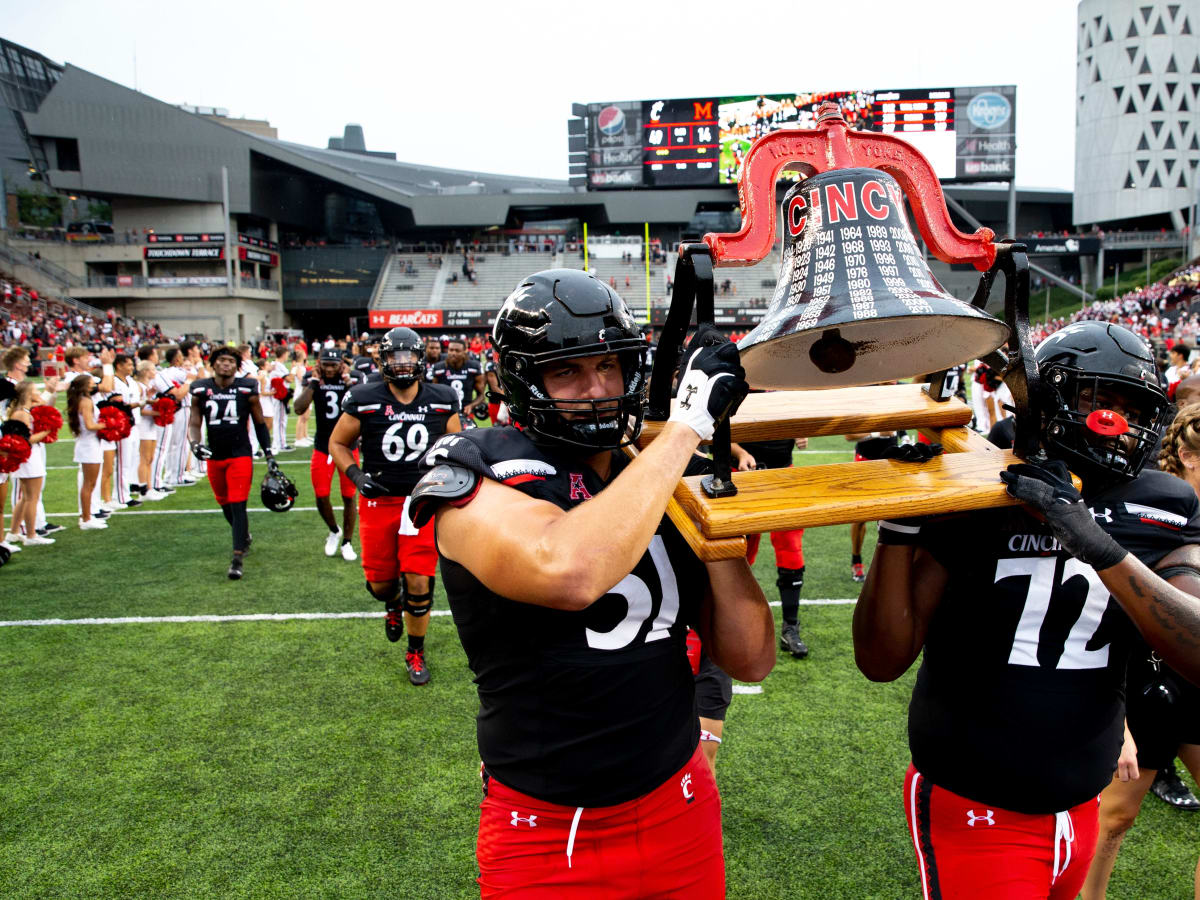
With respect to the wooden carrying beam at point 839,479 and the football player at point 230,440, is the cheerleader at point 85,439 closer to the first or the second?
the football player at point 230,440

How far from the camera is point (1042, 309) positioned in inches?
2004

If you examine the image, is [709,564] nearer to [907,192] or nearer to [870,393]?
[870,393]

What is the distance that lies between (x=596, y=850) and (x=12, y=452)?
8.87 metres

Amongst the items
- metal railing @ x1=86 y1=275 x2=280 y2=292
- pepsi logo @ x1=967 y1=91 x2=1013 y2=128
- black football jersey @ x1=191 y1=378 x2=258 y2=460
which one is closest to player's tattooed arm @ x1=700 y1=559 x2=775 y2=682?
black football jersey @ x1=191 y1=378 x2=258 y2=460

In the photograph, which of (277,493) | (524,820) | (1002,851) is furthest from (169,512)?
(1002,851)

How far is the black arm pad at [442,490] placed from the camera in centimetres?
184

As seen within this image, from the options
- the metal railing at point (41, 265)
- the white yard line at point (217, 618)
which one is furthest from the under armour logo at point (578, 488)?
the metal railing at point (41, 265)

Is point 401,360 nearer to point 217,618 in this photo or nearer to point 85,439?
point 217,618

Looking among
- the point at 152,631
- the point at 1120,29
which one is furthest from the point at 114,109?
the point at 1120,29

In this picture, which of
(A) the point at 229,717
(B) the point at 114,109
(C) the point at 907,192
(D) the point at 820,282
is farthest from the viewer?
(B) the point at 114,109

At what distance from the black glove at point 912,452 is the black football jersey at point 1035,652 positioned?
215 mm

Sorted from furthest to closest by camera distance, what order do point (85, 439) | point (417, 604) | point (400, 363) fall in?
point (85, 439), point (400, 363), point (417, 604)

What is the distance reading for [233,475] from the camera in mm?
8258

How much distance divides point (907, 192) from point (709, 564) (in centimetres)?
110
